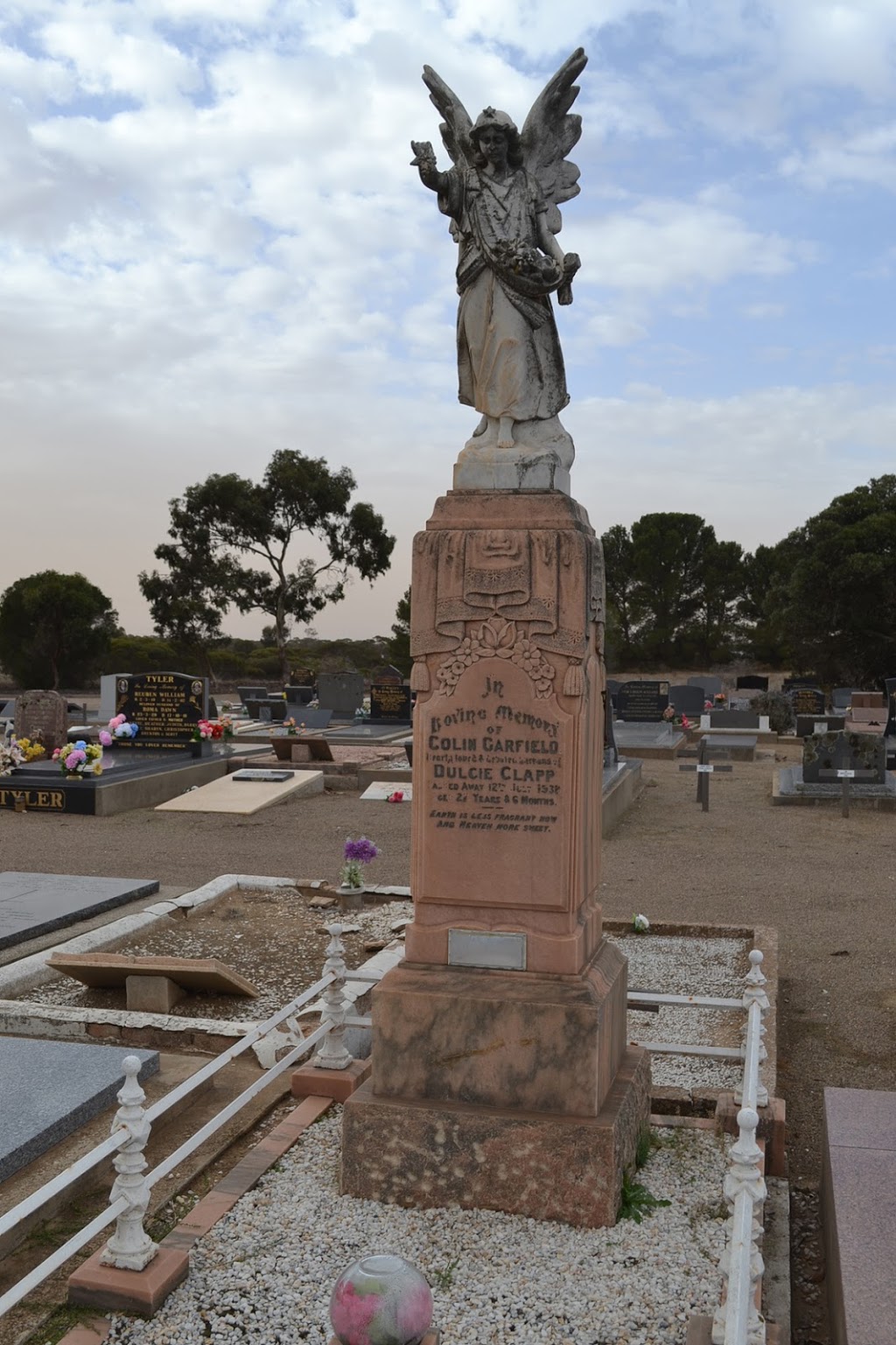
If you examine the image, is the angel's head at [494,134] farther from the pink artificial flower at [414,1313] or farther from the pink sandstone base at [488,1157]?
the pink artificial flower at [414,1313]

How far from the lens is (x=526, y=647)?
431cm

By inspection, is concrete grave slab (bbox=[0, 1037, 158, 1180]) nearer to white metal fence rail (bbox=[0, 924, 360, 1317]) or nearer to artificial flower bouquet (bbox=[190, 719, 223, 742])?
white metal fence rail (bbox=[0, 924, 360, 1317])

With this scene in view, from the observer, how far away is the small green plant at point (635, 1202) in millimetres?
3938

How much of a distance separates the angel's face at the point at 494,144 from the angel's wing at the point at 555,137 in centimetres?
12

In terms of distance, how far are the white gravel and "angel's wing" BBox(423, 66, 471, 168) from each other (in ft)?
14.0

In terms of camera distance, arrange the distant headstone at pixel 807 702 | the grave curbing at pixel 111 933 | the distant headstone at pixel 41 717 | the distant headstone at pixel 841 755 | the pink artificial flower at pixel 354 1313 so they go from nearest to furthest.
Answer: the pink artificial flower at pixel 354 1313 < the grave curbing at pixel 111 933 < the distant headstone at pixel 841 755 < the distant headstone at pixel 41 717 < the distant headstone at pixel 807 702

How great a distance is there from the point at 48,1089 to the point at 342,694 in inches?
926

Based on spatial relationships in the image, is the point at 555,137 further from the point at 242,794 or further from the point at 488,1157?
the point at 242,794

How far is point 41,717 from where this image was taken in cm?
1791

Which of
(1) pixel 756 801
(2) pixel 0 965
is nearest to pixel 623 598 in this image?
(1) pixel 756 801

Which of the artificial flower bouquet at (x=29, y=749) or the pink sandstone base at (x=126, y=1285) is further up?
the artificial flower bouquet at (x=29, y=749)

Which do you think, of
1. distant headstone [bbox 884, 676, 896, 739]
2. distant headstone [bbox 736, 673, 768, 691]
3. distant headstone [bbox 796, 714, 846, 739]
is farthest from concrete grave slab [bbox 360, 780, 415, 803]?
distant headstone [bbox 736, 673, 768, 691]

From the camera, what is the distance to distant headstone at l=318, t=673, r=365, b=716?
2822 cm

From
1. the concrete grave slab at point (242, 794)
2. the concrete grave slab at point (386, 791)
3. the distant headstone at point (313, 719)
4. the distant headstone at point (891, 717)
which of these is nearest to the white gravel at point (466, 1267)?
the concrete grave slab at point (242, 794)
